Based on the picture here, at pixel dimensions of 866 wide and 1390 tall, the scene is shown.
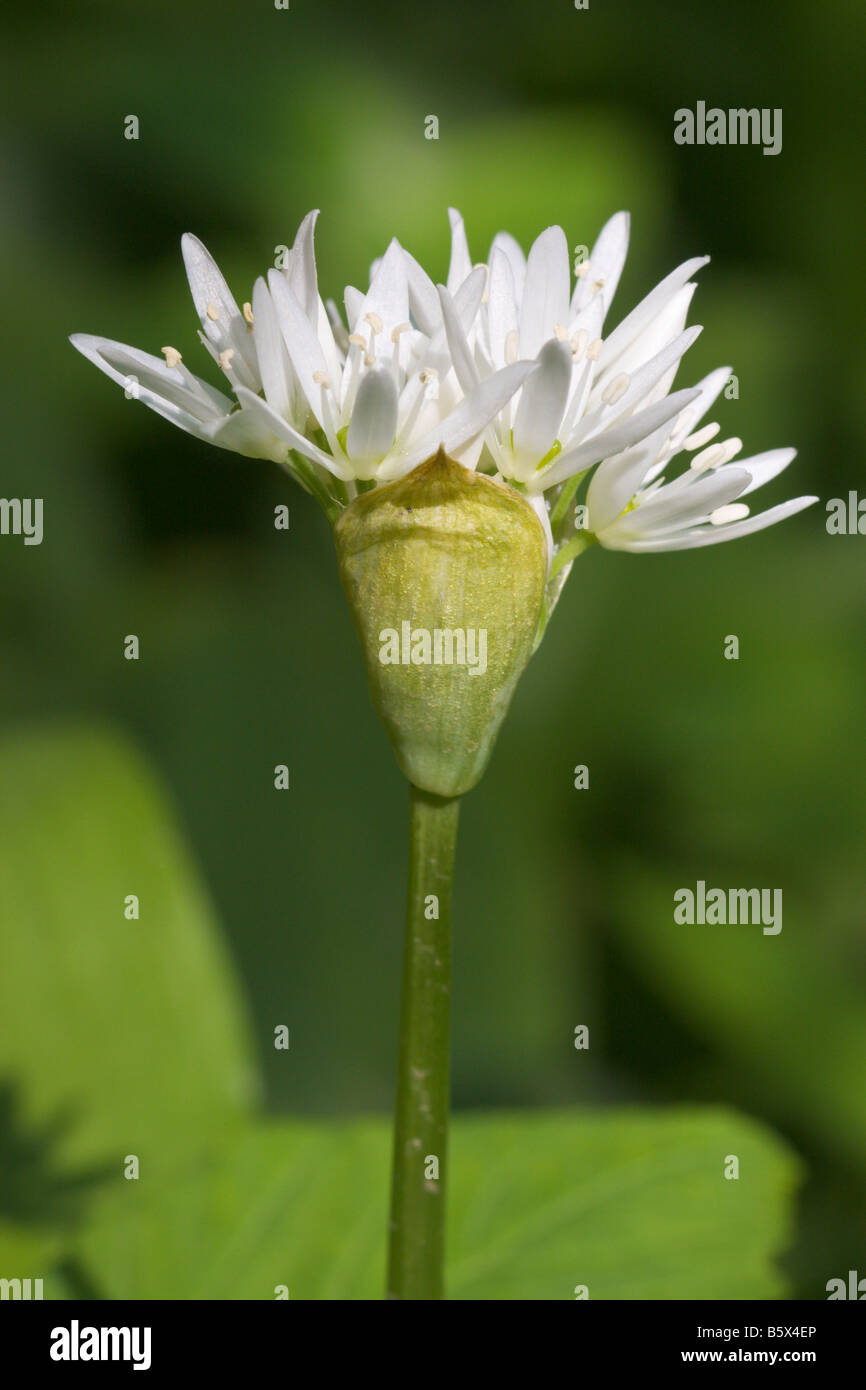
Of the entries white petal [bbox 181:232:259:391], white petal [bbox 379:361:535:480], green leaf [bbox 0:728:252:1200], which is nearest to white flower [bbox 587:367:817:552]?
white petal [bbox 379:361:535:480]

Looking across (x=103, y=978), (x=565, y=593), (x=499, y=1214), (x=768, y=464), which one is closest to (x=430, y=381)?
(x=768, y=464)

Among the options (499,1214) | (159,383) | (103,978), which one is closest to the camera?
(159,383)

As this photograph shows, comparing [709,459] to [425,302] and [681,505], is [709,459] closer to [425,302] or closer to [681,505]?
[681,505]

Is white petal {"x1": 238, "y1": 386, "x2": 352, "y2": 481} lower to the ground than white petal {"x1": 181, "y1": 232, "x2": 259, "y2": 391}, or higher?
lower

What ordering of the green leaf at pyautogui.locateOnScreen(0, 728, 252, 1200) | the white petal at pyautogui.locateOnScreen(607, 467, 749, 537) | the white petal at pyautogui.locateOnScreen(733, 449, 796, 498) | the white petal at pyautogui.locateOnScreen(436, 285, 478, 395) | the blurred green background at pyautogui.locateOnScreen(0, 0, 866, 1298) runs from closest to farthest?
the white petal at pyautogui.locateOnScreen(436, 285, 478, 395)
the white petal at pyautogui.locateOnScreen(607, 467, 749, 537)
the white petal at pyautogui.locateOnScreen(733, 449, 796, 498)
the green leaf at pyautogui.locateOnScreen(0, 728, 252, 1200)
the blurred green background at pyautogui.locateOnScreen(0, 0, 866, 1298)

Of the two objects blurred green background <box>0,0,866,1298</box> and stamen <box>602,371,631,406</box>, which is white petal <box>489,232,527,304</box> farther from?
blurred green background <box>0,0,866,1298</box>
